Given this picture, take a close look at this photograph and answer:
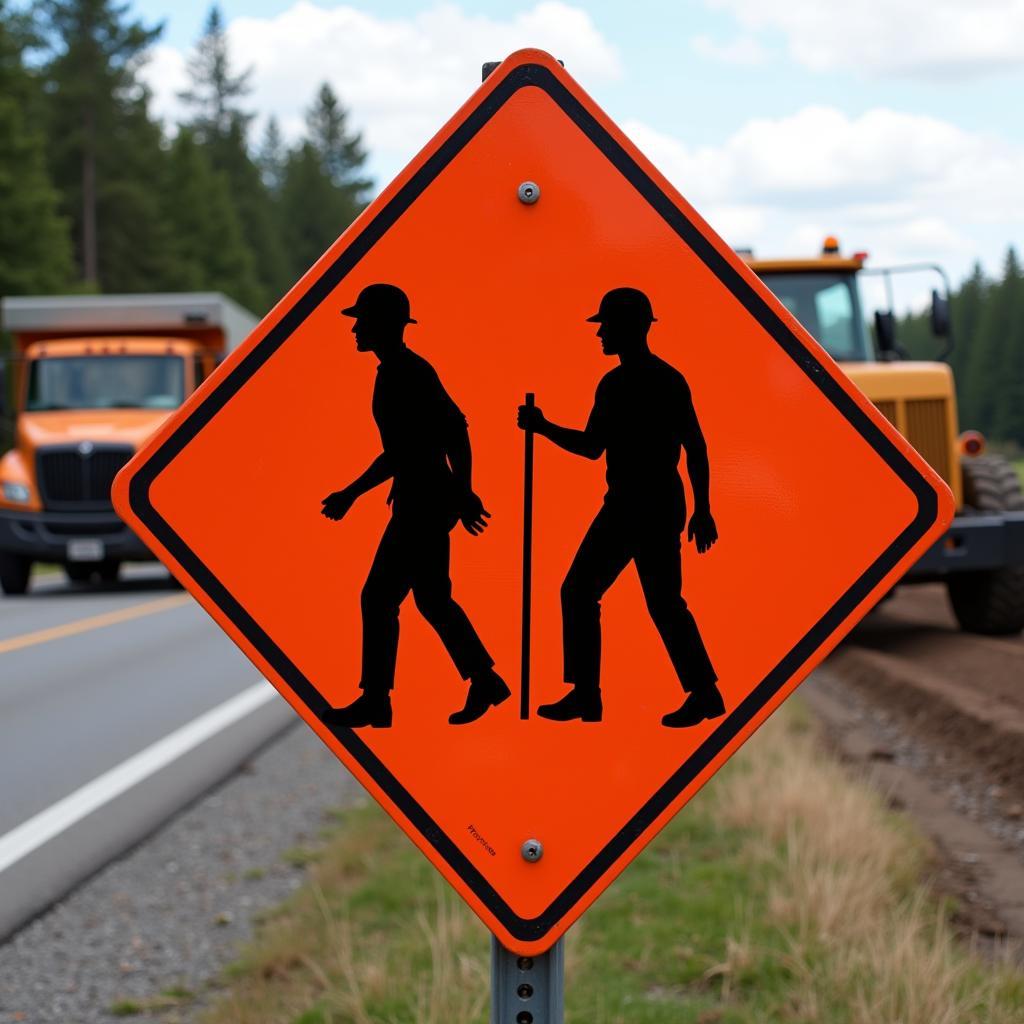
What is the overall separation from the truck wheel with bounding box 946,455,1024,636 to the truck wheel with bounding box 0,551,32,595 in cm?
1081

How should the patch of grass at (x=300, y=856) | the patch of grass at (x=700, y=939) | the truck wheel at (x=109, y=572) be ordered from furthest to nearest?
the truck wheel at (x=109, y=572) < the patch of grass at (x=300, y=856) < the patch of grass at (x=700, y=939)

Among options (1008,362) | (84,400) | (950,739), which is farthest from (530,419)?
(1008,362)

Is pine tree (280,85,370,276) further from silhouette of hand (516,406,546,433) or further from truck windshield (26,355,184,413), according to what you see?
silhouette of hand (516,406,546,433)

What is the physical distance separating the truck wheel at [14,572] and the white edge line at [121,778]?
8.61 metres

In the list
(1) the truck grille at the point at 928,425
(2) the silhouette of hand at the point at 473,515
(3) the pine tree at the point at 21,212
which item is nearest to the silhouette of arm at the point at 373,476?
(2) the silhouette of hand at the point at 473,515

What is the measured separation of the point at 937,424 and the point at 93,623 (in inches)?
313

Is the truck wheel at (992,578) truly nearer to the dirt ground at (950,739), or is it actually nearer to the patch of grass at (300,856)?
the dirt ground at (950,739)

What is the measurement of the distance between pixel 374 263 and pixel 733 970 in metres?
2.41

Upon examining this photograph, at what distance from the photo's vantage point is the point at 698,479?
2.06 m

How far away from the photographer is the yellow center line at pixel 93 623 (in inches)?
494

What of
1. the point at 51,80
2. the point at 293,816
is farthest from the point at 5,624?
the point at 51,80

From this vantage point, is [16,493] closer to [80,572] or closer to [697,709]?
[80,572]

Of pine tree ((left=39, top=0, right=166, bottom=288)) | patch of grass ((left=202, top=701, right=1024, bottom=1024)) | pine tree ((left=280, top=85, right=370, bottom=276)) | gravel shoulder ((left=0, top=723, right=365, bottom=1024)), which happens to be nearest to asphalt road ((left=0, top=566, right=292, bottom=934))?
gravel shoulder ((left=0, top=723, right=365, bottom=1024))

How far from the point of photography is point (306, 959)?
4.05 metres
